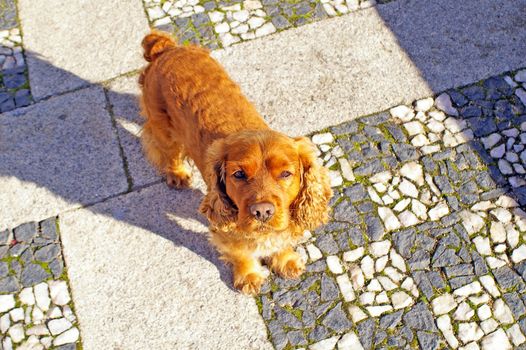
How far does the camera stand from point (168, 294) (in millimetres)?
4969

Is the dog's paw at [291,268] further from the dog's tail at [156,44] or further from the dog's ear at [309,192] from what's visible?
the dog's tail at [156,44]

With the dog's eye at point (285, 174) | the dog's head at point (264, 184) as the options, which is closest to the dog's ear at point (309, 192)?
the dog's head at point (264, 184)

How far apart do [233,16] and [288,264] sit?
3.51m

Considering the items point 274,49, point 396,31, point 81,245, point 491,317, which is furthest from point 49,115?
point 491,317

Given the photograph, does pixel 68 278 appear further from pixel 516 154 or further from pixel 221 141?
pixel 516 154

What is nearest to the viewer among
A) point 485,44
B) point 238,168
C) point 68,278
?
point 238,168

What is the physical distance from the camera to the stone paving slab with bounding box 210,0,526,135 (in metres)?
6.09

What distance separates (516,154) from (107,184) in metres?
4.23

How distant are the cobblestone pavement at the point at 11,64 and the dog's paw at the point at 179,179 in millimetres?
2130

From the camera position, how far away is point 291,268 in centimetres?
490

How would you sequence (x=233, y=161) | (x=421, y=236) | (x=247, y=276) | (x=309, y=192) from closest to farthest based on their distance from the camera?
(x=233, y=161), (x=309, y=192), (x=247, y=276), (x=421, y=236)

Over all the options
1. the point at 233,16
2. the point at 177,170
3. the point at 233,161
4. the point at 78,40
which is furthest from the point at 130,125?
the point at 233,161

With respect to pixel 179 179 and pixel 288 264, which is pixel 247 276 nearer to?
pixel 288 264

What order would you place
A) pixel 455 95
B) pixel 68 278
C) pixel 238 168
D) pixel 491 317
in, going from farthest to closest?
1. pixel 455 95
2. pixel 68 278
3. pixel 491 317
4. pixel 238 168
